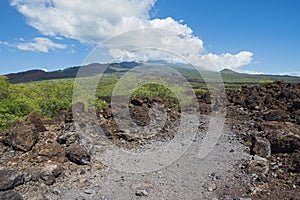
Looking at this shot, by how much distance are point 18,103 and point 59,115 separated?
1.72 meters

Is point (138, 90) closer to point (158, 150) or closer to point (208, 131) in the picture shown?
point (208, 131)

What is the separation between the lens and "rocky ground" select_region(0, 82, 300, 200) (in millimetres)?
5711

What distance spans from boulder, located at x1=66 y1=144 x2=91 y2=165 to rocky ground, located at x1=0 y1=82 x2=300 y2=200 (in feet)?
0.08

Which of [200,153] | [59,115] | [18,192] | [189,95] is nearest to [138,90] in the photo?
[189,95]

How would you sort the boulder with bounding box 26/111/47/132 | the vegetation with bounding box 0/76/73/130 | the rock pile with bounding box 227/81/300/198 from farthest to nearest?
the vegetation with bounding box 0/76/73/130, the boulder with bounding box 26/111/47/132, the rock pile with bounding box 227/81/300/198

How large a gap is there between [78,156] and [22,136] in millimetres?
1839

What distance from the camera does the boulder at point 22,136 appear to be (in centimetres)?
756

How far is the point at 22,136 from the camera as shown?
302 inches

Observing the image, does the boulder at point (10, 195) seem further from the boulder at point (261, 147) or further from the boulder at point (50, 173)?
the boulder at point (261, 147)

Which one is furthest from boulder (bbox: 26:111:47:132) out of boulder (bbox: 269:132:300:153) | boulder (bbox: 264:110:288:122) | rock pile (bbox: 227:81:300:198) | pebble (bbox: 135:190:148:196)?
boulder (bbox: 264:110:288:122)

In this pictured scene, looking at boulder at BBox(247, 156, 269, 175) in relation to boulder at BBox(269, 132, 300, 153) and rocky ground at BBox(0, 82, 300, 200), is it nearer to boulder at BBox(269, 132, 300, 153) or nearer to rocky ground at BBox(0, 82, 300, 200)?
rocky ground at BBox(0, 82, 300, 200)

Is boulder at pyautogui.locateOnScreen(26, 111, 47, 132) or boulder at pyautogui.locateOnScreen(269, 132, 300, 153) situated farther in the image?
boulder at pyautogui.locateOnScreen(26, 111, 47, 132)

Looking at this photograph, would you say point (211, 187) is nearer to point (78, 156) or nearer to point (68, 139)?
point (78, 156)

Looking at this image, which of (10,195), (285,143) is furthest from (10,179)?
(285,143)
